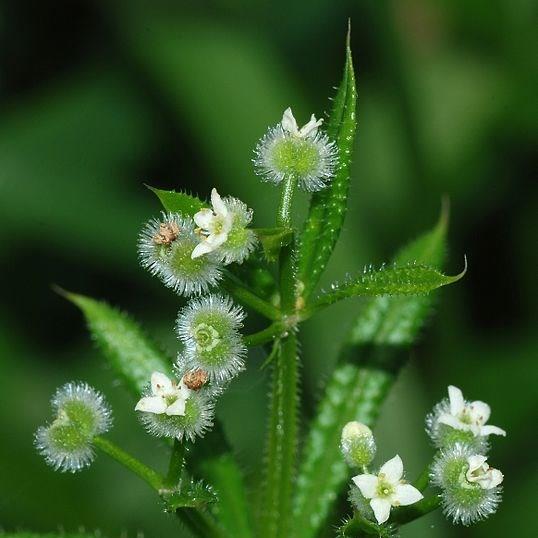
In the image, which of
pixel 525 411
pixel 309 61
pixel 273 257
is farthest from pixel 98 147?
pixel 273 257

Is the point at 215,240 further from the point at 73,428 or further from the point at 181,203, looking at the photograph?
the point at 73,428

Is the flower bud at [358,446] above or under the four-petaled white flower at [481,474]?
above

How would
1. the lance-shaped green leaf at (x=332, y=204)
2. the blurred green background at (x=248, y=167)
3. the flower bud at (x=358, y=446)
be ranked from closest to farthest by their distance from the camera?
the flower bud at (x=358, y=446), the lance-shaped green leaf at (x=332, y=204), the blurred green background at (x=248, y=167)

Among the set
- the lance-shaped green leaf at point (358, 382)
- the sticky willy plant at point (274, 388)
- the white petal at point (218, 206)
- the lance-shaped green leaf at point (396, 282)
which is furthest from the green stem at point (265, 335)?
the lance-shaped green leaf at point (358, 382)

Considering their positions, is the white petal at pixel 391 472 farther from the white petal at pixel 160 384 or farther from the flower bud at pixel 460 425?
the white petal at pixel 160 384

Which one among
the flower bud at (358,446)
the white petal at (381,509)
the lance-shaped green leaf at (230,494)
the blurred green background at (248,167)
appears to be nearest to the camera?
the white petal at (381,509)

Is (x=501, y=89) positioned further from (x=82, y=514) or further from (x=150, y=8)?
(x=82, y=514)

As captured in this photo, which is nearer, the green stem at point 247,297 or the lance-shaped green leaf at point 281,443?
the green stem at point 247,297
